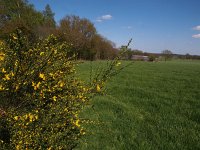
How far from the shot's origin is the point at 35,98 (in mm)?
3607

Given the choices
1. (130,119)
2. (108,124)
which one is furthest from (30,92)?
(130,119)

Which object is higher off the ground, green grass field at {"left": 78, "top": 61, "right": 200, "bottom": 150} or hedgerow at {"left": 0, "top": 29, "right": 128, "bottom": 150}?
hedgerow at {"left": 0, "top": 29, "right": 128, "bottom": 150}

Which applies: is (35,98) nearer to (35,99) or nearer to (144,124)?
(35,99)

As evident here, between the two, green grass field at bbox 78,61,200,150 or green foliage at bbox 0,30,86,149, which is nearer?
green foliage at bbox 0,30,86,149

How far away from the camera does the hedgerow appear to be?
3.40 m

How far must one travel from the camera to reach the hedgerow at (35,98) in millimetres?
3400

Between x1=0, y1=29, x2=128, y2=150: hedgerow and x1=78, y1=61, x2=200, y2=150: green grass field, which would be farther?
x1=78, y1=61, x2=200, y2=150: green grass field

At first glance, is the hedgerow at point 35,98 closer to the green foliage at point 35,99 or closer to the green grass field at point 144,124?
the green foliage at point 35,99

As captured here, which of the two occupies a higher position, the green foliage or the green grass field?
the green foliage

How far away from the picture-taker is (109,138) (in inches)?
233

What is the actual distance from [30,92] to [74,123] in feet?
2.59

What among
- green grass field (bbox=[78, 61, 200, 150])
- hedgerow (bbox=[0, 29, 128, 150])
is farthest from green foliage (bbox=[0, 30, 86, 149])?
green grass field (bbox=[78, 61, 200, 150])

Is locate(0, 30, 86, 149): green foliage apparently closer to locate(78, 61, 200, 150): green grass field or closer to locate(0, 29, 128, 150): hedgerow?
locate(0, 29, 128, 150): hedgerow

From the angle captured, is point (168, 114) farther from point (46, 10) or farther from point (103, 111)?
point (46, 10)
